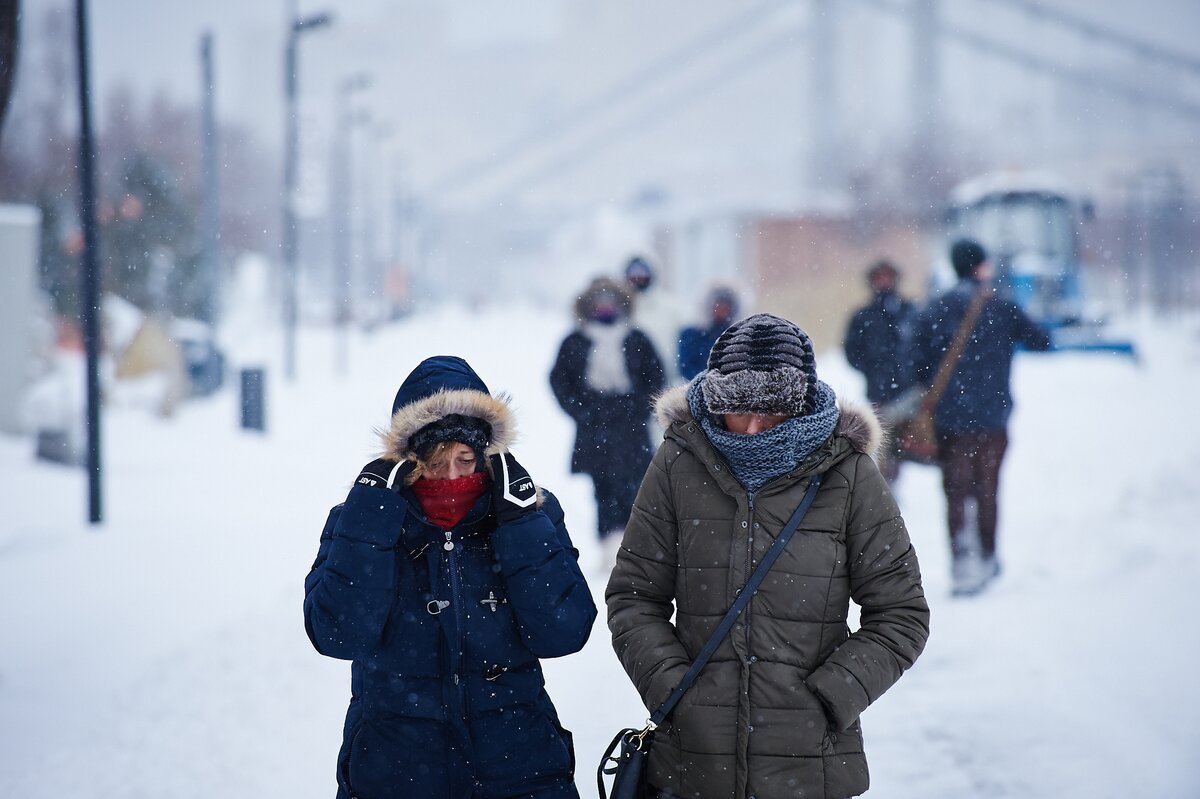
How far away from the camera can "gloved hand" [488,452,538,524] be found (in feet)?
8.70

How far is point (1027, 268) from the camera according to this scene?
79.0ft

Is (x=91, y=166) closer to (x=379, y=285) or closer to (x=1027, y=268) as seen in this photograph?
(x=1027, y=268)

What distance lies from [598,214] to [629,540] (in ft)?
301

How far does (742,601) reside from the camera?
254cm

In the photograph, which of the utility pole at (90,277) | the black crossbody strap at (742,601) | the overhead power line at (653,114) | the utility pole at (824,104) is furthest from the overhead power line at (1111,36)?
the black crossbody strap at (742,601)

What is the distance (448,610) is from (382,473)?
33cm

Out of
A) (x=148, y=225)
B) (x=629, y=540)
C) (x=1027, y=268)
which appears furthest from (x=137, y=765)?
(x=148, y=225)

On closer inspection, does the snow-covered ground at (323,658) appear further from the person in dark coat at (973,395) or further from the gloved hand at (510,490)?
the person in dark coat at (973,395)

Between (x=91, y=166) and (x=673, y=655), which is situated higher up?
(x=91, y=166)

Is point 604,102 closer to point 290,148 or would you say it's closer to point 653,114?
point 653,114

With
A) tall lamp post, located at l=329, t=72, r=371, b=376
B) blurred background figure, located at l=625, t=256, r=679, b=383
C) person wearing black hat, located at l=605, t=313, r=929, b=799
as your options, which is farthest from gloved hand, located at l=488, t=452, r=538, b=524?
tall lamp post, located at l=329, t=72, r=371, b=376

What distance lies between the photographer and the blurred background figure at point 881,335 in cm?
716

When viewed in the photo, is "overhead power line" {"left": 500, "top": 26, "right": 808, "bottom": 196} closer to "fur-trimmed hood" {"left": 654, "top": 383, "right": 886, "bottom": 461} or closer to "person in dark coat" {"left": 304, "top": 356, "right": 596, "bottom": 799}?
"fur-trimmed hood" {"left": 654, "top": 383, "right": 886, "bottom": 461}

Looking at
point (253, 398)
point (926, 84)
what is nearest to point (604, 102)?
point (926, 84)
